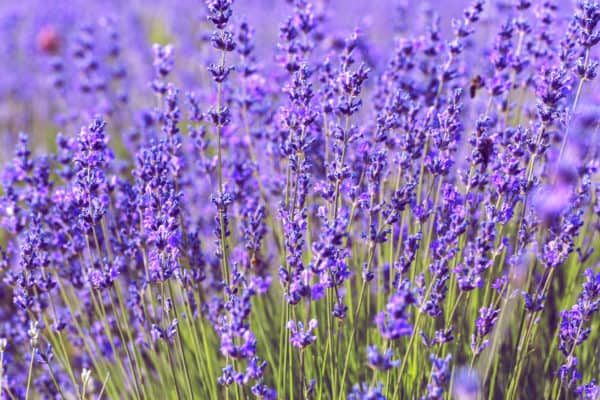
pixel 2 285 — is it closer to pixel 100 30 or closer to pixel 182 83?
pixel 182 83

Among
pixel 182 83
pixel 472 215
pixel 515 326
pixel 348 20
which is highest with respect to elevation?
pixel 348 20

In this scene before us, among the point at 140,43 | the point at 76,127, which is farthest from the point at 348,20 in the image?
the point at 76,127

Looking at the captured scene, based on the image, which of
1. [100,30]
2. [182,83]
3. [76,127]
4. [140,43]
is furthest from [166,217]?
[100,30]

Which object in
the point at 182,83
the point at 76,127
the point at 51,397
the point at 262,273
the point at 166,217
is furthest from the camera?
the point at 182,83

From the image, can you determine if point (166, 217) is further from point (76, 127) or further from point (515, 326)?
point (76, 127)

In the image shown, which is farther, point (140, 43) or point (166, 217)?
point (140, 43)

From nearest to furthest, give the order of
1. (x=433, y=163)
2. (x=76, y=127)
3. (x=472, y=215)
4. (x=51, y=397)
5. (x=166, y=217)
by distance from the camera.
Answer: (x=166, y=217) < (x=433, y=163) < (x=472, y=215) < (x=51, y=397) < (x=76, y=127)

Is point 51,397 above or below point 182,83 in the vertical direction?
below
